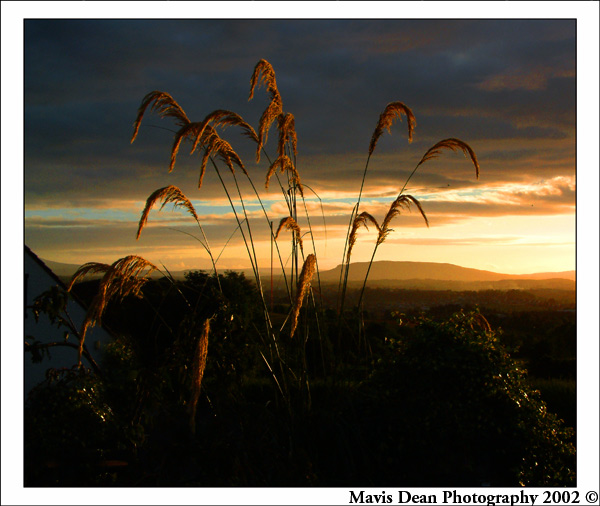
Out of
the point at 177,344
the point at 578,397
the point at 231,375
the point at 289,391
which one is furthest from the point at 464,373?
the point at 177,344

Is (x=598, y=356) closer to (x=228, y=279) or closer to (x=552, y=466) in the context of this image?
(x=552, y=466)

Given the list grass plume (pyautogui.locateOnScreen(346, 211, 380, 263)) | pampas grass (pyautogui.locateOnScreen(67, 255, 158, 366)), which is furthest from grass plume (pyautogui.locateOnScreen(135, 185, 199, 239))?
grass plume (pyautogui.locateOnScreen(346, 211, 380, 263))

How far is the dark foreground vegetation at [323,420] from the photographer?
327 centimetres

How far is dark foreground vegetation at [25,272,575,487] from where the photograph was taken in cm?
327

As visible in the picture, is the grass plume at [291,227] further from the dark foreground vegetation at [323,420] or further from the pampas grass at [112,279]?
the pampas grass at [112,279]

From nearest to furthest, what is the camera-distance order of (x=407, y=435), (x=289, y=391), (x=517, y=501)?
(x=517, y=501)
(x=407, y=435)
(x=289, y=391)

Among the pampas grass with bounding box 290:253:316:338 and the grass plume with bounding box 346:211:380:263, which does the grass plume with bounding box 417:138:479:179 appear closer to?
the grass plume with bounding box 346:211:380:263

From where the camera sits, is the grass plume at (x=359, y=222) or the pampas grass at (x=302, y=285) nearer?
the pampas grass at (x=302, y=285)

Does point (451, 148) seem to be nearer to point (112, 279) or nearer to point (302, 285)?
point (302, 285)

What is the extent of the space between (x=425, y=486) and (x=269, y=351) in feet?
4.27

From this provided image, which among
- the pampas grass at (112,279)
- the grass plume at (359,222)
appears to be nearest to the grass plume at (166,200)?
the pampas grass at (112,279)

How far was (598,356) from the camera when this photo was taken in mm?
3279

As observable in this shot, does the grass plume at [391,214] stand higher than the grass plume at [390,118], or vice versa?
the grass plume at [390,118]

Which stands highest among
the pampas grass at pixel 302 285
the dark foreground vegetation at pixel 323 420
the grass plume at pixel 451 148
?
the grass plume at pixel 451 148
